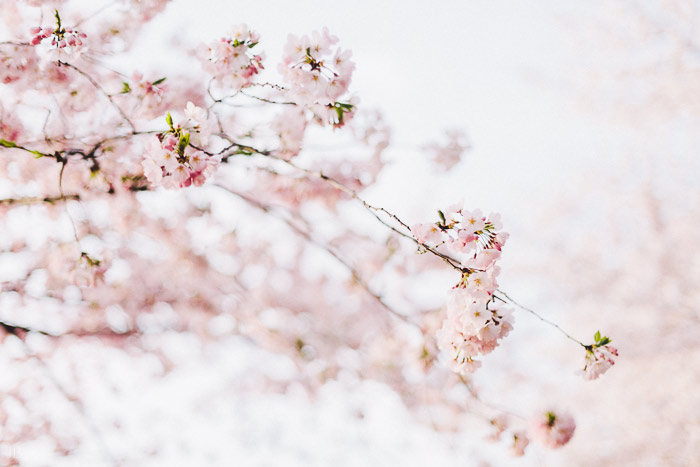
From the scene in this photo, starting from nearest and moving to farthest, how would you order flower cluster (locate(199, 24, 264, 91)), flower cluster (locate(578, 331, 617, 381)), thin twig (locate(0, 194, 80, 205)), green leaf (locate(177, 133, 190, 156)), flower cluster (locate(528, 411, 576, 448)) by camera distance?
1. green leaf (locate(177, 133, 190, 156))
2. flower cluster (locate(578, 331, 617, 381))
3. flower cluster (locate(199, 24, 264, 91))
4. thin twig (locate(0, 194, 80, 205))
5. flower cluster (locate(528, 411, 576, 448))

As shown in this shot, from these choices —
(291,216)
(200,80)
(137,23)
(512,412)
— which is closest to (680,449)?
(512,412)

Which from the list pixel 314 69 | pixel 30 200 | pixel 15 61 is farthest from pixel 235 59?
pixel 30 200

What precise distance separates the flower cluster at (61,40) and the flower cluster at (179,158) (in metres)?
0.49

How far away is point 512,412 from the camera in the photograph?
6.03 ft

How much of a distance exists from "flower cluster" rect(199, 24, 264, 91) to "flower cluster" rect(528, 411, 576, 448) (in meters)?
1.56

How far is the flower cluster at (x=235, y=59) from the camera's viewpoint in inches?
55.0

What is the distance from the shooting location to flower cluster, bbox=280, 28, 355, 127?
119cm

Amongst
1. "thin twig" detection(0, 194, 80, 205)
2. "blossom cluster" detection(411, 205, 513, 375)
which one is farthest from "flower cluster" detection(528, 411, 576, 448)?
"thin twig" detection(0, 194, 80, 205)

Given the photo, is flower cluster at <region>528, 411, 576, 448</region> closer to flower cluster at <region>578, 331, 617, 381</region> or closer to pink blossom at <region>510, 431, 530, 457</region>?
pink blossom at <region>510, 431, 530, 457</region>

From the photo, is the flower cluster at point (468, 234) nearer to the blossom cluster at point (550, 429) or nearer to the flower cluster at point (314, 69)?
the flower cluster at point (314, 69)

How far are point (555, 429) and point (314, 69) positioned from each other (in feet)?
4.93

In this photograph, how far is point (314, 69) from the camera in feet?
3.99

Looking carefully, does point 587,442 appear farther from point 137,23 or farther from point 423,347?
point 137,23

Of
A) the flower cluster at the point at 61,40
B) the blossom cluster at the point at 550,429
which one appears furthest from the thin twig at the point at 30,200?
the blossom cluster at the point at 550,429
